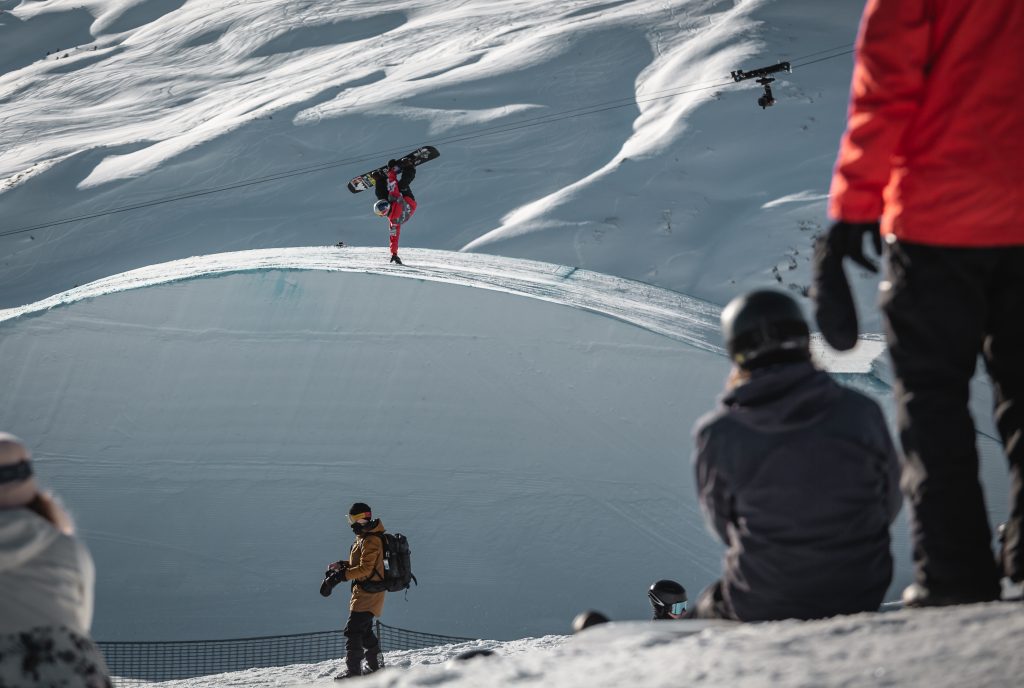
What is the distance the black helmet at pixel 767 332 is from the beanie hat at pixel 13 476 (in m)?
1.49

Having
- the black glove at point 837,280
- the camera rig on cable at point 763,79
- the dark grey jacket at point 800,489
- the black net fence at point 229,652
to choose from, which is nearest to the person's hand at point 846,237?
the black glove at point 837,280

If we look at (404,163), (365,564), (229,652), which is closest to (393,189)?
(404,163)

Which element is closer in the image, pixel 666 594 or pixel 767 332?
pixel 767 332

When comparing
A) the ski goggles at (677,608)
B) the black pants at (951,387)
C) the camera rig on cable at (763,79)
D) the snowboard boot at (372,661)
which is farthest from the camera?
the camera rig on cable at (763,79)

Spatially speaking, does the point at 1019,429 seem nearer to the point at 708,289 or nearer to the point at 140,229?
the point at 708,289

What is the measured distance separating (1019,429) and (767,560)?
62 centimetres

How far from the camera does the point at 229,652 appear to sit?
28.6 ft

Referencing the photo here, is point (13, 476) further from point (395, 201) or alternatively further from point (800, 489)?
point (395, 201)

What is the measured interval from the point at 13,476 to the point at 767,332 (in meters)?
1.60

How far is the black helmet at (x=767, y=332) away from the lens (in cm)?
230

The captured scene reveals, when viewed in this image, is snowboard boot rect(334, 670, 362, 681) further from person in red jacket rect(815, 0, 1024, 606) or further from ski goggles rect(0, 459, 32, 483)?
person in red jacket rect(815, 0, 1024, 606)

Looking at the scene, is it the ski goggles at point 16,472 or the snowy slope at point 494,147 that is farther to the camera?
the snowy slope at point 494,147

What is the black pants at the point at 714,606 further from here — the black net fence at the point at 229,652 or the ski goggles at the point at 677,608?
the black net fence at the point at 229,652

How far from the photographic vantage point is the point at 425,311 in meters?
10.4
